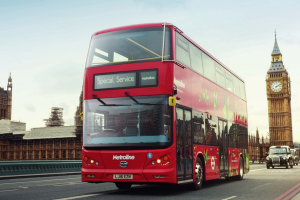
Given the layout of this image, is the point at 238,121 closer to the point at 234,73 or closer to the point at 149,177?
the point at 234,73

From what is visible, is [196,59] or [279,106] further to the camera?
[279,106]

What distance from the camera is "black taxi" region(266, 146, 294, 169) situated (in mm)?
33306

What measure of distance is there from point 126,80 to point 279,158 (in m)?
27.7

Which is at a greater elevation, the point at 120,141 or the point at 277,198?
the point at 120,141

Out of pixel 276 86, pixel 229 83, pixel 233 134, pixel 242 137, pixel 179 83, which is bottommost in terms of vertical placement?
pixel 242 137

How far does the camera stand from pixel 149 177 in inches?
360

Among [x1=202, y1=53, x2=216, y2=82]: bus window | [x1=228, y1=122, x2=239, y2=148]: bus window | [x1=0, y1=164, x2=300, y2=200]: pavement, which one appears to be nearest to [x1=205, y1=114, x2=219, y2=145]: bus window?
[x1=202, y1=53, x2=216, y2=82]: bus window

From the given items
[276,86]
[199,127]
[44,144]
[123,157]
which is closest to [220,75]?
[199,127]

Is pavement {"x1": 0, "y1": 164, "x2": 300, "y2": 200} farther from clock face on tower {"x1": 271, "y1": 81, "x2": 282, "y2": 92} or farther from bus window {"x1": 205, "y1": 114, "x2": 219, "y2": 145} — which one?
clock face on tower {"x1": 271, "y1": 81, "x2": 282, "y2": 92}

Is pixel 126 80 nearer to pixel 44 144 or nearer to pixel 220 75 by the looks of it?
pixel 220 75

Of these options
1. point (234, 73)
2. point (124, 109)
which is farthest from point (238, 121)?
point (124, 109)

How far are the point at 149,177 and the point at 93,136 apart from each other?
1.72m

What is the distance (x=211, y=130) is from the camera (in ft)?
40.2

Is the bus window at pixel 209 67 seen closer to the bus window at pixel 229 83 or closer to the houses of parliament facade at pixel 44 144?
the bus window at pixel 229 83
